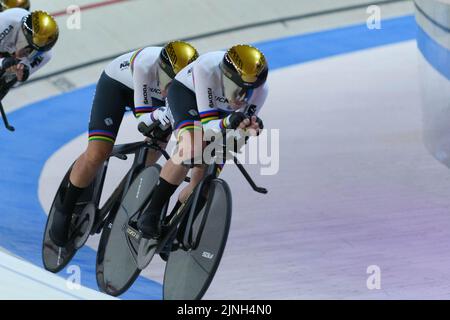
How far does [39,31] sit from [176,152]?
1891 millimetres

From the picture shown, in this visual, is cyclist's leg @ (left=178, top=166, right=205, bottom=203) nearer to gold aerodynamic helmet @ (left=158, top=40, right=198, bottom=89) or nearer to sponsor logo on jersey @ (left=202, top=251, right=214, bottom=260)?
sponsor logo on jersey @ (left=202, top=251, right=214, bottom=260)

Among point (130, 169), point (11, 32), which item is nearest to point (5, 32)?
point (11, 32)

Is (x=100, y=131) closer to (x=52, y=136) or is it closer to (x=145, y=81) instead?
(x=145, y=81)

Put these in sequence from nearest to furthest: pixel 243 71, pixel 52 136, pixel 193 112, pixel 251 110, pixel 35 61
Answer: pixel 243 71 → pixel 251 110 → pixel 193 112 → pixel 35 61 → pixel 52 136

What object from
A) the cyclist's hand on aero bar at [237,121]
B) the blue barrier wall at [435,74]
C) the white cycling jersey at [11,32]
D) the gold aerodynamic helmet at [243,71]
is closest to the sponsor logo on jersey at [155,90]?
the gold aerodynamic helmet at [243,71]

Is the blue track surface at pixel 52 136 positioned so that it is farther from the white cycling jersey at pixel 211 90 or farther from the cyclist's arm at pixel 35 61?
the white cycling jersey at pixel 211 90

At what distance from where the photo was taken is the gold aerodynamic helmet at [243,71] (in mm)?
5035

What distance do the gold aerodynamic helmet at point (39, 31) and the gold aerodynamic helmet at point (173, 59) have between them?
1432 mm

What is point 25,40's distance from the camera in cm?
700

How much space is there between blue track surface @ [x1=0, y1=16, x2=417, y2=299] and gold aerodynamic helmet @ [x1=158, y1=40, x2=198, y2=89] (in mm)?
1127

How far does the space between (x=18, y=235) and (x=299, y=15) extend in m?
6.76

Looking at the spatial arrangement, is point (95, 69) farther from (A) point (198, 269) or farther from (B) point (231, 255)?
(A) point (198, 269)

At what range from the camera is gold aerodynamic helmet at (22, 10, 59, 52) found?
6.86 m

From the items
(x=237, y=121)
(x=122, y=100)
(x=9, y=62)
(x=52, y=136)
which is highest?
(x=237, y=121)
